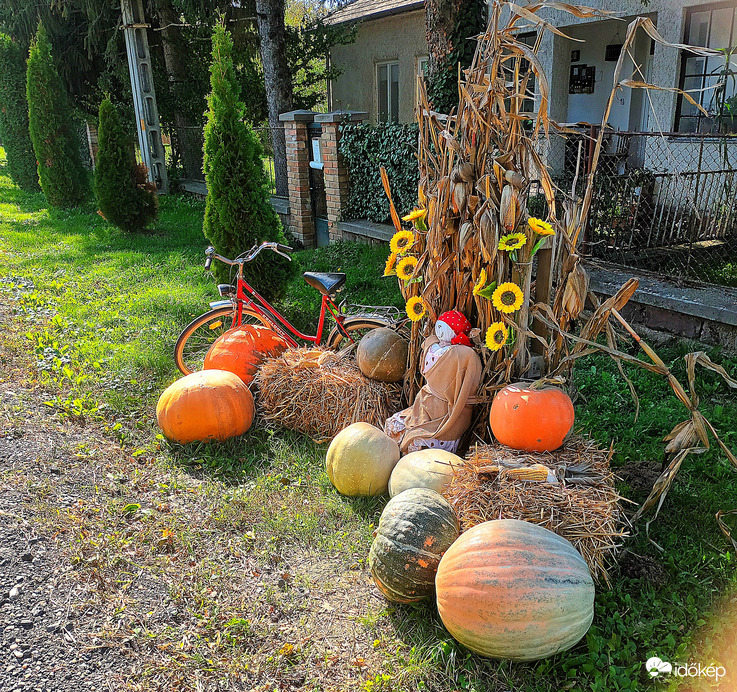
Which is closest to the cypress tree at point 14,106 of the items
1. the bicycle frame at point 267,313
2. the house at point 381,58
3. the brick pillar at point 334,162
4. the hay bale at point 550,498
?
the house at point 381,58

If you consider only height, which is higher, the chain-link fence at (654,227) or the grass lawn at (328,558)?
the chain-link fence at (654,227)

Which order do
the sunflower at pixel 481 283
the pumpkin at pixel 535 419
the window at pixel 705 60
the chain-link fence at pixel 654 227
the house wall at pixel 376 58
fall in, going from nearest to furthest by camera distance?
the pumpkin at pixel 535 419
the sunflower at pixel 481 283
the chain-link fence at pixel 654 227
the window at pixel 705 60
the house wall at pixel 376 58

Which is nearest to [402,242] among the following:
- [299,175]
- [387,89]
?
[299,175]

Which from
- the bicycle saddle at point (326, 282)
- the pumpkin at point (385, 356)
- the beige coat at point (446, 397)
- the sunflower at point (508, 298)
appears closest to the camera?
the sunflower at point (508, 298)

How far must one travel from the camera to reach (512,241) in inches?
127

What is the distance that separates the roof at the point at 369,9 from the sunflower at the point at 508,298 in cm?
1221

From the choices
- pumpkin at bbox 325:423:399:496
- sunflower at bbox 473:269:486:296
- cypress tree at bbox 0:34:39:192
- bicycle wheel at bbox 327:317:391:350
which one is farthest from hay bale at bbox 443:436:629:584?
cypress tree at bbox 0:34:39:192

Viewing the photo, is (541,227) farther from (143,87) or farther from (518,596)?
(143,87)

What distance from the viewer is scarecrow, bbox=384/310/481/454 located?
3.48 m

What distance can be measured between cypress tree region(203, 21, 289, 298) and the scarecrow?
304cm

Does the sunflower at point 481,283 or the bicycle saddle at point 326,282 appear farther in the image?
the bicycle saddle at point 326,282

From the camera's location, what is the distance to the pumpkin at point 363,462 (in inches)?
142

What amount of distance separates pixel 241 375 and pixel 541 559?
9.58ft

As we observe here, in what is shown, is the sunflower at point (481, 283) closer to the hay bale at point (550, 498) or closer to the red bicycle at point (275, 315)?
the hay bale at point (550, 498)
